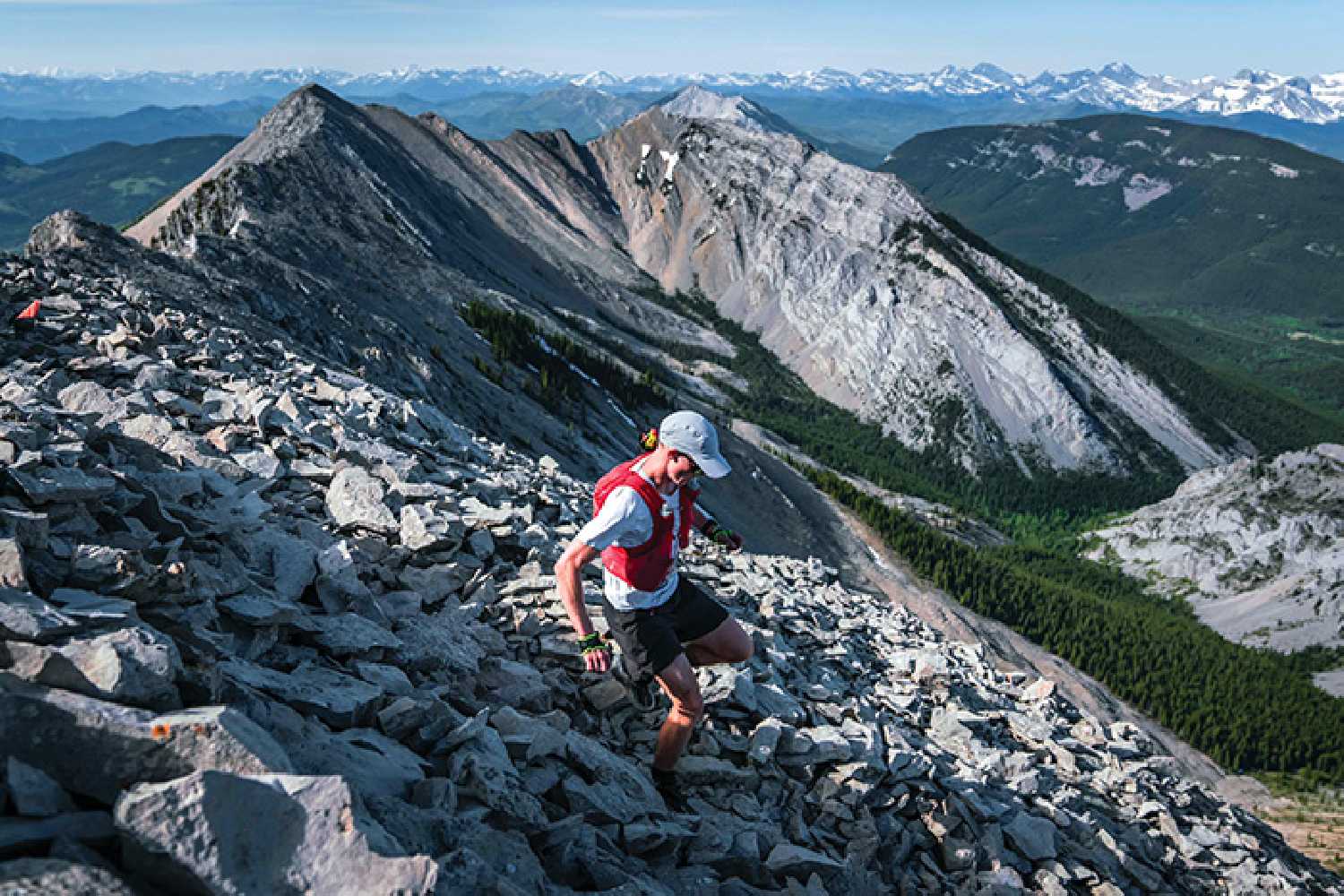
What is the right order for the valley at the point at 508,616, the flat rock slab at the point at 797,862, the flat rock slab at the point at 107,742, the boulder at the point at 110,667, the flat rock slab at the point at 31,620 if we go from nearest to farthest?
the flat rock slab at the point at 107,742, the boulder at the point at 110,667, the flat rock slab at the point at 31,620, the valley at the point at 508,616, the flat rock slab at the point at 797,862

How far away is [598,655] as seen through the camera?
894cm

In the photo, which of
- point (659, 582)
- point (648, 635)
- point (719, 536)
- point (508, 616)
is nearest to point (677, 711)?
point (648, 635)

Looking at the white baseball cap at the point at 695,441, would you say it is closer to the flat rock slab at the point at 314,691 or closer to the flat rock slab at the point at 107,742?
the flat rock slab at the point at 314,691

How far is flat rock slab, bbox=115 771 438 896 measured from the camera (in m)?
4.39

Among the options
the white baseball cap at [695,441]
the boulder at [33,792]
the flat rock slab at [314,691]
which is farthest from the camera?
the white baseball cap at [695,441]

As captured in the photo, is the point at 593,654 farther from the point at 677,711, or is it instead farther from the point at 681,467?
the point at 681,467

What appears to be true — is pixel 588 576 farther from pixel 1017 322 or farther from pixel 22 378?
pixel 1017 322

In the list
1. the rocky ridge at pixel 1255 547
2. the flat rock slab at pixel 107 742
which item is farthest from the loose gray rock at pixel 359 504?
the rocky ridge at pixel 1255 547

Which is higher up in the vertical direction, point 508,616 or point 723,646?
point 723,646

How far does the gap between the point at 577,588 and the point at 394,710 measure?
7.23ft

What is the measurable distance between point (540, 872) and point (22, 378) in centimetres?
1463

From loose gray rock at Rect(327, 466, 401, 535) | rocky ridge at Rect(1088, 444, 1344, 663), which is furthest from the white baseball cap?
rocky ridge at Rect(1088, 444, 1344, 663)

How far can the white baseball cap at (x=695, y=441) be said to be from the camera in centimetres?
843

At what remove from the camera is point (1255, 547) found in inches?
4338
